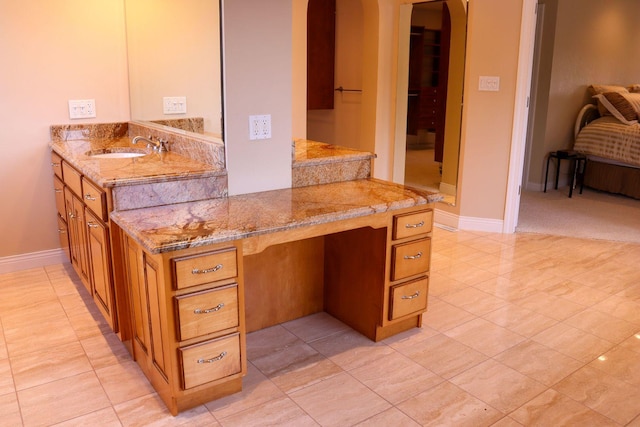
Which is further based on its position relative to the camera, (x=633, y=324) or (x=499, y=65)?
(x=499, y=65)

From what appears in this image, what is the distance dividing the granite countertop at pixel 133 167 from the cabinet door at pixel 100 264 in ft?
0.78

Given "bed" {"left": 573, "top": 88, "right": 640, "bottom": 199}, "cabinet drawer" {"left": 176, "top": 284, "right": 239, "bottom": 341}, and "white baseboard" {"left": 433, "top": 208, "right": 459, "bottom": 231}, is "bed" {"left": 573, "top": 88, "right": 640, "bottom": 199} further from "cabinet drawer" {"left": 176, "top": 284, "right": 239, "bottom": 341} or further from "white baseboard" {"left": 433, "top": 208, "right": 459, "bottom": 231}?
"cabinet drawer" {"left": 176, "top": 284, "right": 239, "bottom": 341}

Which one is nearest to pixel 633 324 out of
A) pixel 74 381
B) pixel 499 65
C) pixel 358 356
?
pixel 358 356

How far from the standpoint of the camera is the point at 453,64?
4520 mm

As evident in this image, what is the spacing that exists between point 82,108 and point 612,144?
526 cm

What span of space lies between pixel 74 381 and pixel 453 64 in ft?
12.1

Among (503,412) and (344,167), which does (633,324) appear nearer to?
(503,412)

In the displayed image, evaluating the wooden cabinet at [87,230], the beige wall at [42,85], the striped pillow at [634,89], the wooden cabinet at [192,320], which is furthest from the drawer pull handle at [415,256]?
the striped pillow at [634,89]

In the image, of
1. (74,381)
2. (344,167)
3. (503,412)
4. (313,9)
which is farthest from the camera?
(313,9)

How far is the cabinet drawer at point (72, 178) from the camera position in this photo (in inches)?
109

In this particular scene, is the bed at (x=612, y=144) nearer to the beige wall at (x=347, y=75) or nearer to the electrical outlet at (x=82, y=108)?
the beige wall at (x=347, y=75)

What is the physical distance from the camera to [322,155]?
2.88 meters

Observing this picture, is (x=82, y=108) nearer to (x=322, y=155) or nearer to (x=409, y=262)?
(x=322, y=155)

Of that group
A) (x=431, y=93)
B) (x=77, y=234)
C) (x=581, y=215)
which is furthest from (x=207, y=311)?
(x=581, y=215)
